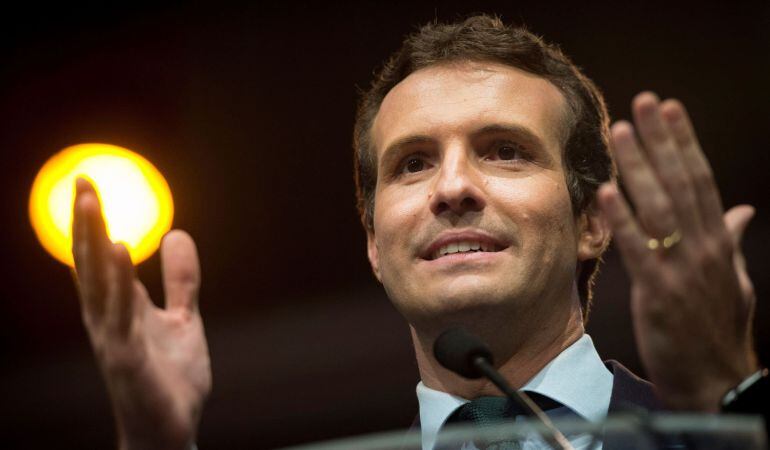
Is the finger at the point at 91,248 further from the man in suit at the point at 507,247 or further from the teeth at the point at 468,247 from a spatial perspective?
the teeth at the point at 468,247

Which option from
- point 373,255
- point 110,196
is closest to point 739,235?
point 373,255

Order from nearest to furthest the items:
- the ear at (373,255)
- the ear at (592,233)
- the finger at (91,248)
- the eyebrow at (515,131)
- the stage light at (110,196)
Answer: the finger at (91,248) < the eyebrow at (515,131) < the ear at (592,233) < the ear at (373,255) < the stage light at (110,196)

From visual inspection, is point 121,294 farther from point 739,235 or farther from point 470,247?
point 739,235

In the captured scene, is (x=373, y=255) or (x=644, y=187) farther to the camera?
(x=373, y=255)

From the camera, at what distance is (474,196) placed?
232 centimetres

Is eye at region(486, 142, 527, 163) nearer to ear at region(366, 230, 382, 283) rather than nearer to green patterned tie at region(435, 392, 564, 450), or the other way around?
ear at region(366, 230, 382, 283)

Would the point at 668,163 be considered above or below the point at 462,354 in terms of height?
above

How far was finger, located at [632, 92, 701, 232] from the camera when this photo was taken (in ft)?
5.75

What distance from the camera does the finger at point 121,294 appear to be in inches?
71.8

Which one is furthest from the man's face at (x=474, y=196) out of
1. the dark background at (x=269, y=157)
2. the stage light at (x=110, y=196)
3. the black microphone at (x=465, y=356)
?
the stage light at (x=110, y=196)

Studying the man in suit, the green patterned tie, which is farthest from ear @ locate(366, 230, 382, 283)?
the green patterned tie

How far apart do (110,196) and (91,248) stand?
2397 mm

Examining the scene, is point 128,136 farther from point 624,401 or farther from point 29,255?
point 624,401

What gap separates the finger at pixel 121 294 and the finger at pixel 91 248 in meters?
0.02
